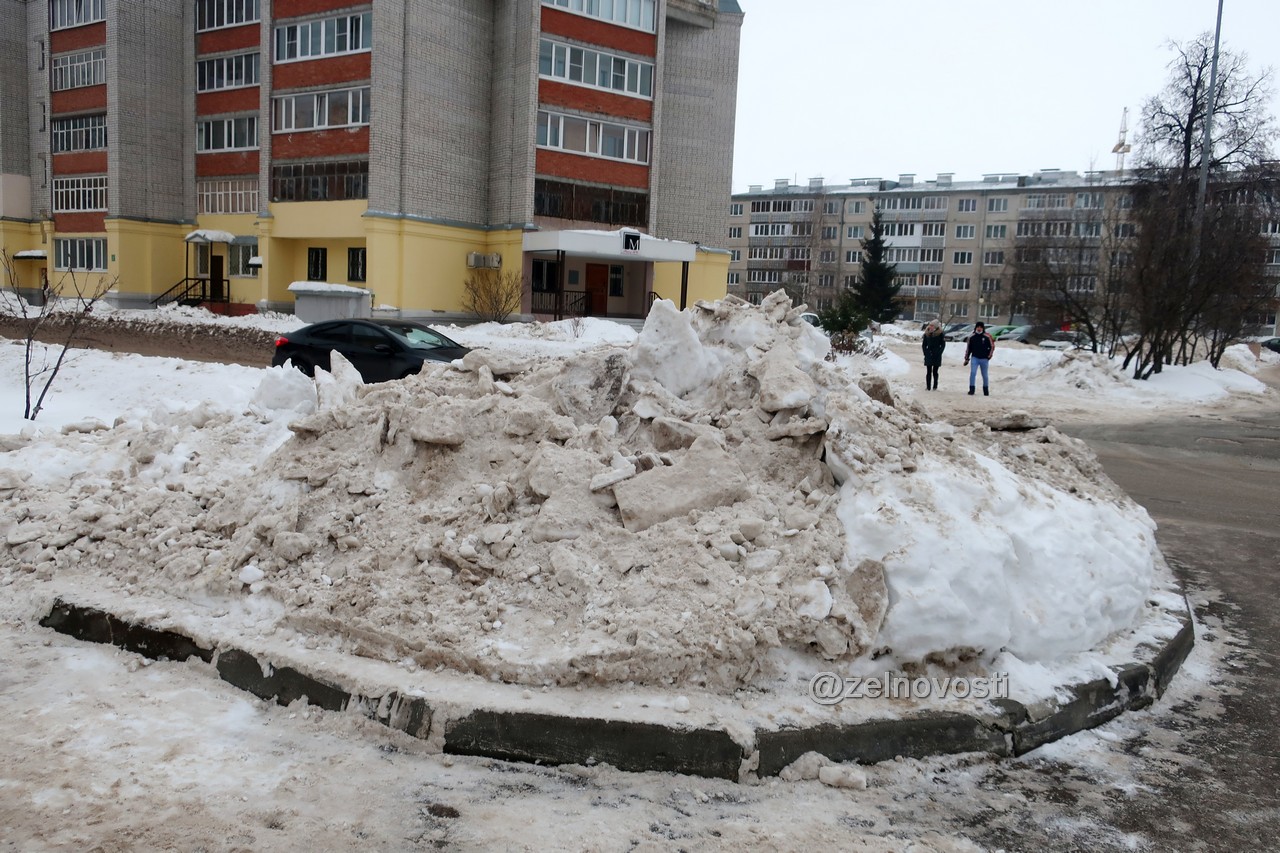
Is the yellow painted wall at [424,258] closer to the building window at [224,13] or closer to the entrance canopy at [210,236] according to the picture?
the entrance canopy at [210,236]

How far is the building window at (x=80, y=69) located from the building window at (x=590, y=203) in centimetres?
1875

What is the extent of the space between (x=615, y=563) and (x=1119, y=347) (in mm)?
33475

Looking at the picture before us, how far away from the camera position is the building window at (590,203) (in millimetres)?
33031

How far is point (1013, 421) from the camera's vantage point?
22.1 ft

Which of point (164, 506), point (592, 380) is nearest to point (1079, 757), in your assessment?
point (592, 380)

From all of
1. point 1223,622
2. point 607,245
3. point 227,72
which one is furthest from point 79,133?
point 1223,622

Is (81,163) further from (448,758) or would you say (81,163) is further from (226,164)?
(448,758)

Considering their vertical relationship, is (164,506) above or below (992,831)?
above

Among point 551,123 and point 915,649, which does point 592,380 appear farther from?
point 551,123

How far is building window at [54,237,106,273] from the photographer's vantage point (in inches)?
1479

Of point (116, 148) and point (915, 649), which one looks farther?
point (116, 148)

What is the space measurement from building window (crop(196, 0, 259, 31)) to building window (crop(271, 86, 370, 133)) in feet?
14.2

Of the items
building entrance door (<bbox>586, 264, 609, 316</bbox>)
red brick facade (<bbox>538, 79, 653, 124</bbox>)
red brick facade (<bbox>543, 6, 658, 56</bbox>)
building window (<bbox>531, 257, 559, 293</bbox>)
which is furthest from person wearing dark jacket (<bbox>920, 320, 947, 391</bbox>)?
red brick facade (<bbox>543, 6, 658, 56</bbox>)

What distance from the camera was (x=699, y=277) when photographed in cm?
3759
